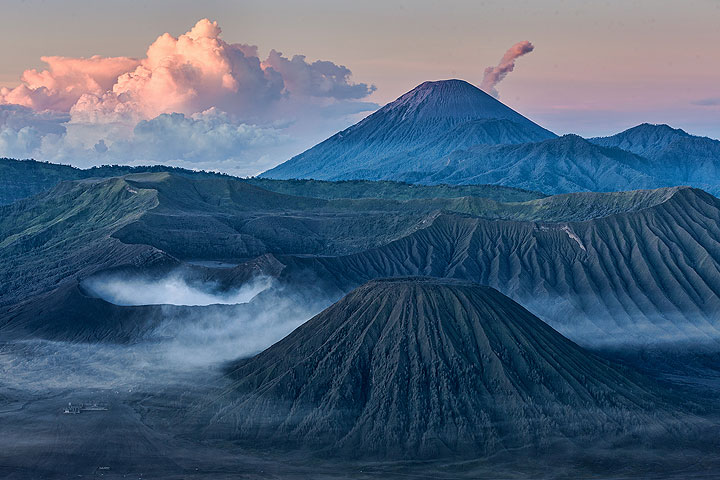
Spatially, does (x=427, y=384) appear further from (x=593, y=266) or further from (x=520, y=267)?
(x=520, y=267)


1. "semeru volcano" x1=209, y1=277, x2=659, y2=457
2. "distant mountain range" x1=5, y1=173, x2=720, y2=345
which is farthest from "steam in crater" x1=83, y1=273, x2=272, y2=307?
"semeru volcano" x1=209, y1=277, x2=659, y2=457

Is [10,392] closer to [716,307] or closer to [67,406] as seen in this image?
[67,406]

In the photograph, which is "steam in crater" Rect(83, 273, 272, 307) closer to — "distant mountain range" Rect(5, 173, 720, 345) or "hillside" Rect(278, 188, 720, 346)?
"distant mountain range" Rect(5, 173, 720, 345)

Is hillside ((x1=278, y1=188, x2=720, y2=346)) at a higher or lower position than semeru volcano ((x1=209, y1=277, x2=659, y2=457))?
higher

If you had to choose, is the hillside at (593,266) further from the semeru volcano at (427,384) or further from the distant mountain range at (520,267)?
the semeru volcano at (427,384)

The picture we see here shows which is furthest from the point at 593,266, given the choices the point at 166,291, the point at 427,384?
the point at 427,384

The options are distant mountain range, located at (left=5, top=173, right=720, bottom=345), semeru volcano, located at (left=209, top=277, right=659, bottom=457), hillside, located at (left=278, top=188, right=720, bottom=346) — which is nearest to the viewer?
semeru volcano, located at (left=209, top=277, right=659, bottom=457)

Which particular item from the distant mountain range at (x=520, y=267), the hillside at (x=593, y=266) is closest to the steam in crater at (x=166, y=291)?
the distant mountain range at (x=520, y=267)
